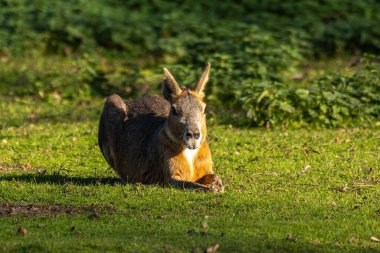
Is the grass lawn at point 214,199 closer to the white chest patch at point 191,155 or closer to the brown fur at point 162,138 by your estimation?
the brown fur at point 162,138

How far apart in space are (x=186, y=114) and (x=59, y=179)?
2026mm

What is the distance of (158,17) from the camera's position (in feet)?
76.7

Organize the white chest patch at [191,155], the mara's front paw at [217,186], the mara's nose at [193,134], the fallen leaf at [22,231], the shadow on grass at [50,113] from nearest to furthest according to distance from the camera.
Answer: the fallen leaf at [22,231]
the mara's nose at [193,134]
the mara's front paw at [217,186]
the white chest patch at [191,155]
the shadow on grass at [50,113]

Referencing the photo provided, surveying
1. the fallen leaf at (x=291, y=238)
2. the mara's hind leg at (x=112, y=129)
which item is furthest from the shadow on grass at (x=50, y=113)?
the fallen leaf at (x=291, y=238)

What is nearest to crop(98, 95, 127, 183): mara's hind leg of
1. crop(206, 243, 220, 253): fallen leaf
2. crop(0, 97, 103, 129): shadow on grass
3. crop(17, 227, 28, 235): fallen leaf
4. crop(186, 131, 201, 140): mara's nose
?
crop(186, 131, 201, 140): mara's nose

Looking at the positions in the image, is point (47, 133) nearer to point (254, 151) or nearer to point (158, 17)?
point (254, 151)

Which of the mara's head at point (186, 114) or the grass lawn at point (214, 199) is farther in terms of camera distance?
the mara's head at point (186, 114)

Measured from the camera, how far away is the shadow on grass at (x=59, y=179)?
1118 centimetres

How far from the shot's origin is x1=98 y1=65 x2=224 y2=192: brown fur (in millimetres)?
10328

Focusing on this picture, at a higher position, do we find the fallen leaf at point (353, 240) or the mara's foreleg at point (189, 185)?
the fallen leaf at point (353, 240)

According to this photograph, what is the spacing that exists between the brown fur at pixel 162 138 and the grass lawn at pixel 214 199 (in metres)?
0.28

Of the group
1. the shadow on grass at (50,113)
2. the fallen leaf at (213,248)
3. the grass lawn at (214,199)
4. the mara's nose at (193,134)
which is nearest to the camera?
the fallen leaf at (213,248)

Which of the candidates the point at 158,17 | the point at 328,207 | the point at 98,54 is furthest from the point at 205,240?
the point at 158,17

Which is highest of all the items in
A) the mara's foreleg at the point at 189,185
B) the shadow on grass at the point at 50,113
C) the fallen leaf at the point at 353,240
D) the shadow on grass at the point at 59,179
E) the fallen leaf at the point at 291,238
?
the fallen leaf at the point at 291,238
